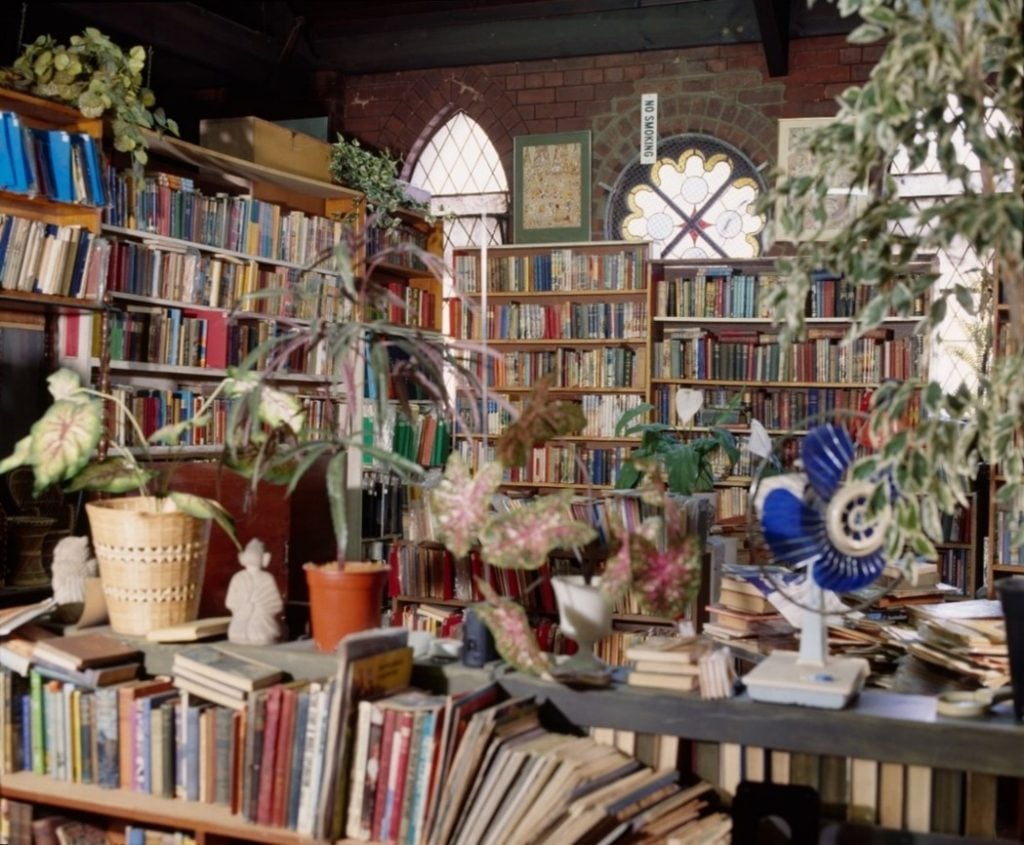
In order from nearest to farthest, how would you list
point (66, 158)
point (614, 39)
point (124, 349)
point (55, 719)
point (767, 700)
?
point (767, 700) < point (55, 719) < point (66, 158) < point (124, 349) < point (614, 39)

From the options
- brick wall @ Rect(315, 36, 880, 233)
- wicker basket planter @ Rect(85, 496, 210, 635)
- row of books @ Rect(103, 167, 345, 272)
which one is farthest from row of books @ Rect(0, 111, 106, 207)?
brick wall @ Rect(315, 36, 880, 233)

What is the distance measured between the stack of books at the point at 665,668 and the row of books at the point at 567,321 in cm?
534

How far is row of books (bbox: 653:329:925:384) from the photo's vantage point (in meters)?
7.02

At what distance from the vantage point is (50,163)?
185 inches

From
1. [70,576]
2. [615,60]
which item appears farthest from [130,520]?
[615,60]

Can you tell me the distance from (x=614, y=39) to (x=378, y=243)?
1959 millimetres

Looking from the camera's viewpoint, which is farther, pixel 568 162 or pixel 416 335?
pixel 568 162

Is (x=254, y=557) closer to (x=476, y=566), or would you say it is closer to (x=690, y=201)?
(x=476, y=566)

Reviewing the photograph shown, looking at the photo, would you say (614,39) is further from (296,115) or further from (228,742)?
(228,742)

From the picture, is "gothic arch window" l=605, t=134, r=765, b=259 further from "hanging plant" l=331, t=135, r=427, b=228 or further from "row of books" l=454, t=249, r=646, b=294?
"hanging plant" l=331, t=135, r=427, b=228

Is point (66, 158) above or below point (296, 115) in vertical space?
below

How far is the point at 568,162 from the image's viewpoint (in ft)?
25.3

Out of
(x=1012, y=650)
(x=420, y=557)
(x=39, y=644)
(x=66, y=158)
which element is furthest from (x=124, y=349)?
(x=1012, y=650)

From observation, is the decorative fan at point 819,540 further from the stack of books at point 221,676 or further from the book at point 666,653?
the stack of books at point 221,676
